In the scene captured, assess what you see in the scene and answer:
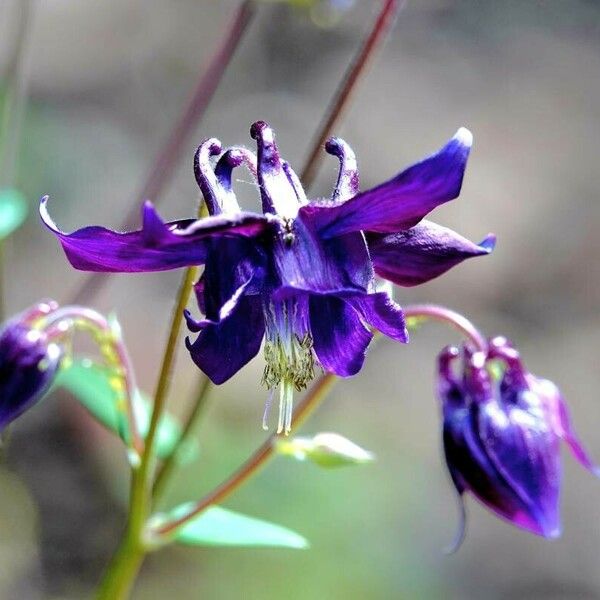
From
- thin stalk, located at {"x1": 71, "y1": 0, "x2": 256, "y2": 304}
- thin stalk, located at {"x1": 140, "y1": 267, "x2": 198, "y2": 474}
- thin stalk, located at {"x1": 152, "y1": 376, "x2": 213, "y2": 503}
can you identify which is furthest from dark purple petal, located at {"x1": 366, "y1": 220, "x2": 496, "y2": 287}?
thin stalk, located at {"x1": 71, "y1": 0, "x2": 256, "y2": 304}

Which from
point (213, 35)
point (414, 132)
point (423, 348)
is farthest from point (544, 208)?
point (213, 35)

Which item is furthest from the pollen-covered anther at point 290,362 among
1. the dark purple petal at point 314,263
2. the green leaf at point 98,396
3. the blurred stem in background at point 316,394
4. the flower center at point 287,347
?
the green leaf at point 98,396

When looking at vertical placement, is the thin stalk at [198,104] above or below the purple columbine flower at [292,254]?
below

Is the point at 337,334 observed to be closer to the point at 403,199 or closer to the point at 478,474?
the point at 403,199

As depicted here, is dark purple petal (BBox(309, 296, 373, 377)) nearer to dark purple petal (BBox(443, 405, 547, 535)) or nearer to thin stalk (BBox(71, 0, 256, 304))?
dark purple petal (BBox(443, 405, 547, 535))

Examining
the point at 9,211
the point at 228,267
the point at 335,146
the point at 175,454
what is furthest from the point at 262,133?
the point at 9,211

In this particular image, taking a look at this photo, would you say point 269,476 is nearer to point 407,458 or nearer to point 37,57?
point 407,458

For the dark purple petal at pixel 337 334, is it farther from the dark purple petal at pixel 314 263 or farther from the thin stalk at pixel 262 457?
the thin stalk at pixel 262 457
